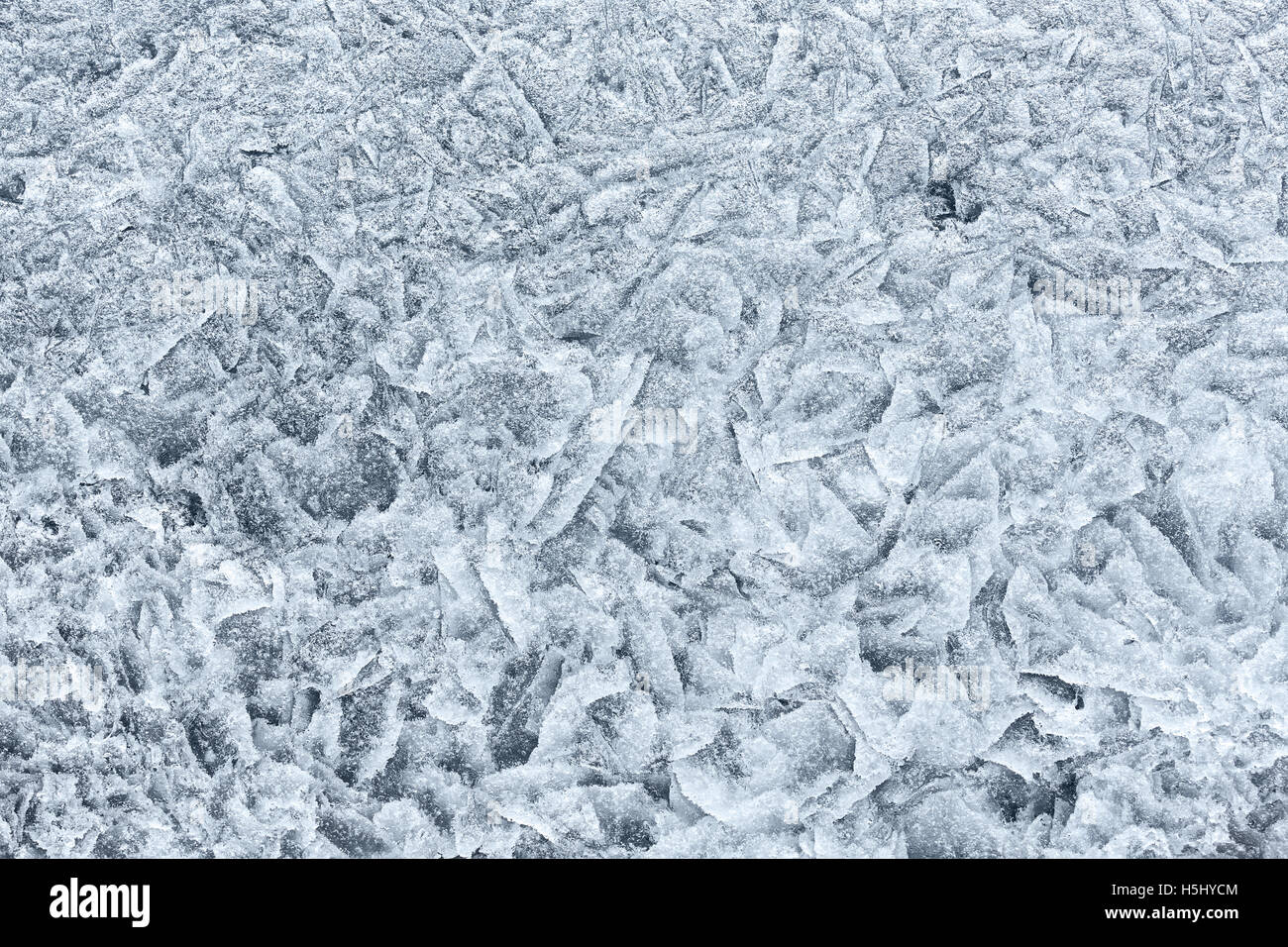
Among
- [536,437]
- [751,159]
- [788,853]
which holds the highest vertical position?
[751,159]

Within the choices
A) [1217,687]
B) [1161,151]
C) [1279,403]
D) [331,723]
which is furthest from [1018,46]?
[331,723]

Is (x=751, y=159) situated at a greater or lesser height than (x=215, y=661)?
greater

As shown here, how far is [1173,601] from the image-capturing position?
1.42 ft

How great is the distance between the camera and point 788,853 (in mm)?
424

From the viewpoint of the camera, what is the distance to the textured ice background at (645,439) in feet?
1.41

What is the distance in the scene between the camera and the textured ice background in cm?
43

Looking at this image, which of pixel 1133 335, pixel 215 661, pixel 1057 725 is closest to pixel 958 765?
pixel 1057 725

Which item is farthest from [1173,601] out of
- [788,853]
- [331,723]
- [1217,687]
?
[331,723]

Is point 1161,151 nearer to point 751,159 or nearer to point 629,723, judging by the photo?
point 751,159

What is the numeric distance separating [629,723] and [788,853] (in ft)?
0.29

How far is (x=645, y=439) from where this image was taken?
17.6 inches

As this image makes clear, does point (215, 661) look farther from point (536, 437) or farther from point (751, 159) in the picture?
point (751, 159)

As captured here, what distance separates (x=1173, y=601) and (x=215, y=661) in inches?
16.5

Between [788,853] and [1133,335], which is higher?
[1133,335]
